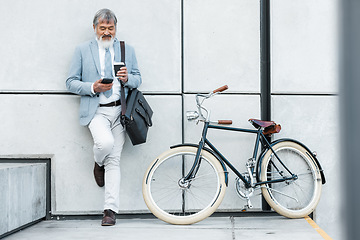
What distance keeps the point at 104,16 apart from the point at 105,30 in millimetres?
137

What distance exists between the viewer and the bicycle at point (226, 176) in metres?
4.56

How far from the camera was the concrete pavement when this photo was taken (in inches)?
163

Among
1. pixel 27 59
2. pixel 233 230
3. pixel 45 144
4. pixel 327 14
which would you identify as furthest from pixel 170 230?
pixel 327 14

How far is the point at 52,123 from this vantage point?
5086mm

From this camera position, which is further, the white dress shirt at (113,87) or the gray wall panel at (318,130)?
the gray wall panel at (318,130)

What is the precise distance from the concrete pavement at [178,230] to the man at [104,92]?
1.01 ft

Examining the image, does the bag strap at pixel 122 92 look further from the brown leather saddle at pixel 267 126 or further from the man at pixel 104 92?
the brown leather saddle at pixel 267 126

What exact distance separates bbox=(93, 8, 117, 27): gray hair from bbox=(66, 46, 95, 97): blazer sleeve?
33 centimetres

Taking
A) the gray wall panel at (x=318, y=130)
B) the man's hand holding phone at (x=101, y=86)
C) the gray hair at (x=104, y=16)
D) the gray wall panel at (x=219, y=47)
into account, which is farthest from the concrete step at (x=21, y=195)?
the gray wall panel at (x=318, y=130)

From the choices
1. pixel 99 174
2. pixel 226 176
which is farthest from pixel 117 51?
pixel 226 176

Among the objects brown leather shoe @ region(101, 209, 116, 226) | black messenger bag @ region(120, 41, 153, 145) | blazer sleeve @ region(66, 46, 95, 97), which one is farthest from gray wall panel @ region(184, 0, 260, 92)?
brown leather shoe @ region(101, 209, 116, 226)

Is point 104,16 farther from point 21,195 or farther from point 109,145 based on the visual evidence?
point 21,195

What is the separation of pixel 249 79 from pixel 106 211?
6.90 feet

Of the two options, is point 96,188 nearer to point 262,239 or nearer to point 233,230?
point 233,230
